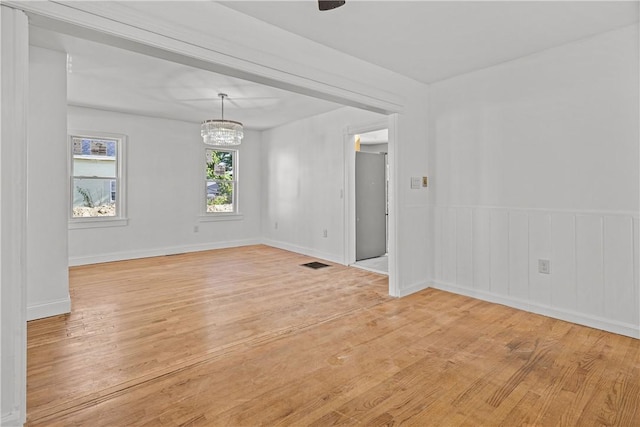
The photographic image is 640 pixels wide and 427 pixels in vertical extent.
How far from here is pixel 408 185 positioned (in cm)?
392

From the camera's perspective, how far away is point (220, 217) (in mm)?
7047

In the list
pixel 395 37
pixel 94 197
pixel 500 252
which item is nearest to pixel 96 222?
pixel 94 197

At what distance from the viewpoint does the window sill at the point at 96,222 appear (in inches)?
212

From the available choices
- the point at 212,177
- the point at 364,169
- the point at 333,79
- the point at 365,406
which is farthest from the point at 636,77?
the point at 212,177

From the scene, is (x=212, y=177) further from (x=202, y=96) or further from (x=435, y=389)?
(x=435, y=389)

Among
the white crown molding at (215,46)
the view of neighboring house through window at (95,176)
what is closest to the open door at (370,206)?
the white crown molding at (215,46)

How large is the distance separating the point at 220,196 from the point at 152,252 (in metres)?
1.75

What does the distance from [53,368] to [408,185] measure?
11.6 ft

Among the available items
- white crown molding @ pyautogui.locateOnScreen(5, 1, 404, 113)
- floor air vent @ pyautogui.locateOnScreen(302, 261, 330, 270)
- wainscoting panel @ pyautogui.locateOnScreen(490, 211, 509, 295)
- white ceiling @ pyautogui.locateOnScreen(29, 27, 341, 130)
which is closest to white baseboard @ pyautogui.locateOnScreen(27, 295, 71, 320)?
white ceiling @ pyautogui.locateOnScreen(29, 27, 341, 130)

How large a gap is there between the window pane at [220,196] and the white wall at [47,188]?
149 inches

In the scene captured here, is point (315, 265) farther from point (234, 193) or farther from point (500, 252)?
point (234, 193)

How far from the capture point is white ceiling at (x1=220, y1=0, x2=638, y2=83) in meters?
2.42

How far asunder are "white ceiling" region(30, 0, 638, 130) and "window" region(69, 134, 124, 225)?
3.97 feet

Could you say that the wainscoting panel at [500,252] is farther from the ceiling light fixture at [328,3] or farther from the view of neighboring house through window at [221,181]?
the view of neighboring house through window at [221,181]
